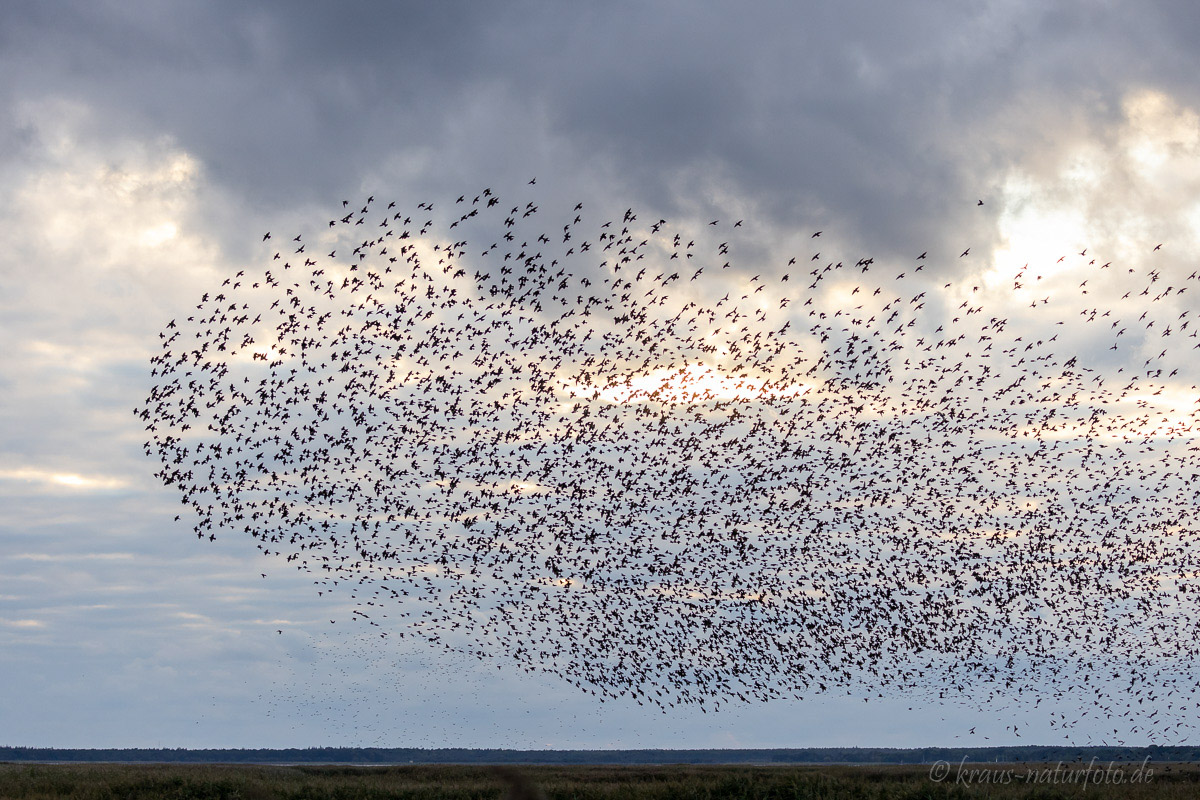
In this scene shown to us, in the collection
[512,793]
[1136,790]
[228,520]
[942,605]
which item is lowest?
[1136,790]

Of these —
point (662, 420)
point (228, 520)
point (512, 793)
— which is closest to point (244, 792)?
point (228, 520)

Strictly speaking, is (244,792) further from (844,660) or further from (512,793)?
(512,793)

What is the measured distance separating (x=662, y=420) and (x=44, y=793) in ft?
79.5

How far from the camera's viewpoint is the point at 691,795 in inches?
1412

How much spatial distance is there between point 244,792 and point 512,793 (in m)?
34.8

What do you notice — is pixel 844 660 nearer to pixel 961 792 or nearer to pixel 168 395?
pixel 961 792

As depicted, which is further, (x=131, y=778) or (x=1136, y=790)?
(x=131, y=778)

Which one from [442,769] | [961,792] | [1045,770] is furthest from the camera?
[442,769]

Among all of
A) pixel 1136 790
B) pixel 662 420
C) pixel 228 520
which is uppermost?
pixel 662 420

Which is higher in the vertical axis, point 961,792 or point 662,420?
point 662,420

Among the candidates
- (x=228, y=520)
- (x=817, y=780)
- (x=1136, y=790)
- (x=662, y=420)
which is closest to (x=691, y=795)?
(x=817, y=780)

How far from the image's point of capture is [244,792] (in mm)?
34844

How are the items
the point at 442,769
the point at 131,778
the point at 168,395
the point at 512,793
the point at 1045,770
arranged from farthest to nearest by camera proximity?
the point at 442,769
the point at 1045,770
the point at 131,778
the point at 168,395
the point at 512,793

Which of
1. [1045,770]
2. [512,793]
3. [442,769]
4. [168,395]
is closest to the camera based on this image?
[512,793]
